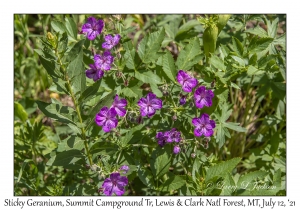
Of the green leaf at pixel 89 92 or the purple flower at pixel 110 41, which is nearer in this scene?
the green leaf at pixel 89 92

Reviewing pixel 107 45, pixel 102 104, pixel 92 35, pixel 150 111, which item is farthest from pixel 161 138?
pixel 92 35

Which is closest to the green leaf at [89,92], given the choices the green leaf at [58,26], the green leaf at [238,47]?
the green leaf at [58,26]

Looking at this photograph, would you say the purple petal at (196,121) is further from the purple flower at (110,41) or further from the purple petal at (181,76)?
the purple flower at (110,41)

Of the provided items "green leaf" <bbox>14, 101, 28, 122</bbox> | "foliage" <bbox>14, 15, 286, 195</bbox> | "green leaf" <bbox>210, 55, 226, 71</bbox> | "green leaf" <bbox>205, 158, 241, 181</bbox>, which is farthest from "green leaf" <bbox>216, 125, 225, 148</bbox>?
"green leaf" <bbox>14, 101, 28, 122</bbox>

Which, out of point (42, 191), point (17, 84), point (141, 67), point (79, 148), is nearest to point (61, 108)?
point (79, 148)

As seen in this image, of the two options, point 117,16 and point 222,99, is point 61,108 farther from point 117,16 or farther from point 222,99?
point 222,99

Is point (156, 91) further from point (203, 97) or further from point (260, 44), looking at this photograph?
point (260, 44)
